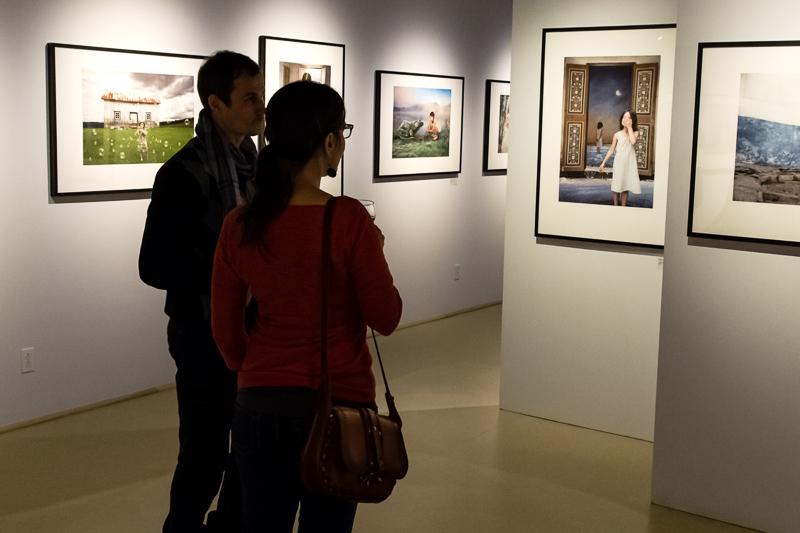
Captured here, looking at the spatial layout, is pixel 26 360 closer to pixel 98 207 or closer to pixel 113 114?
pixel 98 207

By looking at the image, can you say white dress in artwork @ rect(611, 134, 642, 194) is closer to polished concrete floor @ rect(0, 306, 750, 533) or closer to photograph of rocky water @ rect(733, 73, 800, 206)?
photograph of rocky water @ rect(733, 73, 800, 206)

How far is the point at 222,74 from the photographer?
284cm

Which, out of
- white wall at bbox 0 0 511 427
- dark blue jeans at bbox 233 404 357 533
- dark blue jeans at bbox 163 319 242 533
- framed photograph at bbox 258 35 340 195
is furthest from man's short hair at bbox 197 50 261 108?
framed photograph at bbox 258 35 340 195

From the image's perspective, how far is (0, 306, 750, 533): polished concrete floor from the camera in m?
3.71

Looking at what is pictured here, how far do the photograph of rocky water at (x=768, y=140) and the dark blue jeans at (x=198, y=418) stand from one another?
2.24 m

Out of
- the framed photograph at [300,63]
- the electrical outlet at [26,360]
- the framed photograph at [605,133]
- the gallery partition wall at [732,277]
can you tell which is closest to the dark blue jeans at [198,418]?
→ the gallery partition wall at [732,277]

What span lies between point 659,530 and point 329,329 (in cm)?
240

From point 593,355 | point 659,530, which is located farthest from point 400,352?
point 659,530

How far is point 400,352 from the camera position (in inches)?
264

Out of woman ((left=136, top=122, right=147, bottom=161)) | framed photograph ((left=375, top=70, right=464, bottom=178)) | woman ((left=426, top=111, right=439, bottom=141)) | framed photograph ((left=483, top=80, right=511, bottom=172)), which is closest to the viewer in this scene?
woman ((left=136, top=122, right=147, bottom=161))

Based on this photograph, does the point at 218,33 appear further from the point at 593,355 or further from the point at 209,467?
the point at 209,467

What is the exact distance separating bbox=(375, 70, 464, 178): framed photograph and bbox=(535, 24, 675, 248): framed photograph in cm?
243

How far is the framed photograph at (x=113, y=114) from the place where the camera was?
4.93 m

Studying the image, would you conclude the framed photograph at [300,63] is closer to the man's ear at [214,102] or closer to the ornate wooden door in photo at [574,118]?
the ornate wooden door in photo at [574,118]
